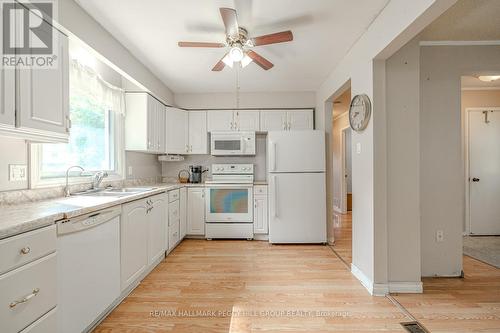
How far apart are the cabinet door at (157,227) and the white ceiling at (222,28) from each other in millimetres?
1669

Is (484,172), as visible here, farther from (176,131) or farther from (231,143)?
(176,131)

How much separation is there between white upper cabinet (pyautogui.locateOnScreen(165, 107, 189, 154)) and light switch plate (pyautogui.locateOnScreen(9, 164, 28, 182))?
2.07 m

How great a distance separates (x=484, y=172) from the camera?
12.6ft

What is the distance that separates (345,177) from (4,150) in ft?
19.8

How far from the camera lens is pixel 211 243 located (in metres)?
3.63

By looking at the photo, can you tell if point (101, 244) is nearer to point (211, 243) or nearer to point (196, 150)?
point (211, 243)

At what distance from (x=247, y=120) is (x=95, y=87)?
2.28 meters

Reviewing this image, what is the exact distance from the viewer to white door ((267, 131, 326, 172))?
3.55 metres

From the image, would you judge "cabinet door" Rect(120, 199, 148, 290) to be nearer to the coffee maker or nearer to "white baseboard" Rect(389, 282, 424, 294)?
the coffee maker

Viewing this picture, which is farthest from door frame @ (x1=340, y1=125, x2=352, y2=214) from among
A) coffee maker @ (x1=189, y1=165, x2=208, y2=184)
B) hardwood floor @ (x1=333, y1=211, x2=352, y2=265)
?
coffee maker @ (x1=189, y1=165, x2=208, y2=184)

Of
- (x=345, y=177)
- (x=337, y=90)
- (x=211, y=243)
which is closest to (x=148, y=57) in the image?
(x=337, y=90)

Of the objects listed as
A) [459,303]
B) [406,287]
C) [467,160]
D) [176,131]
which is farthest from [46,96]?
[467,160]

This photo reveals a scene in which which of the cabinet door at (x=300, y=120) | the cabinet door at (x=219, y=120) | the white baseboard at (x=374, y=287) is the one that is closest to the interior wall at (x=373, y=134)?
the white baseboard at (x=374, y=287)

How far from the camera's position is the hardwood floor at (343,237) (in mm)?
3152
